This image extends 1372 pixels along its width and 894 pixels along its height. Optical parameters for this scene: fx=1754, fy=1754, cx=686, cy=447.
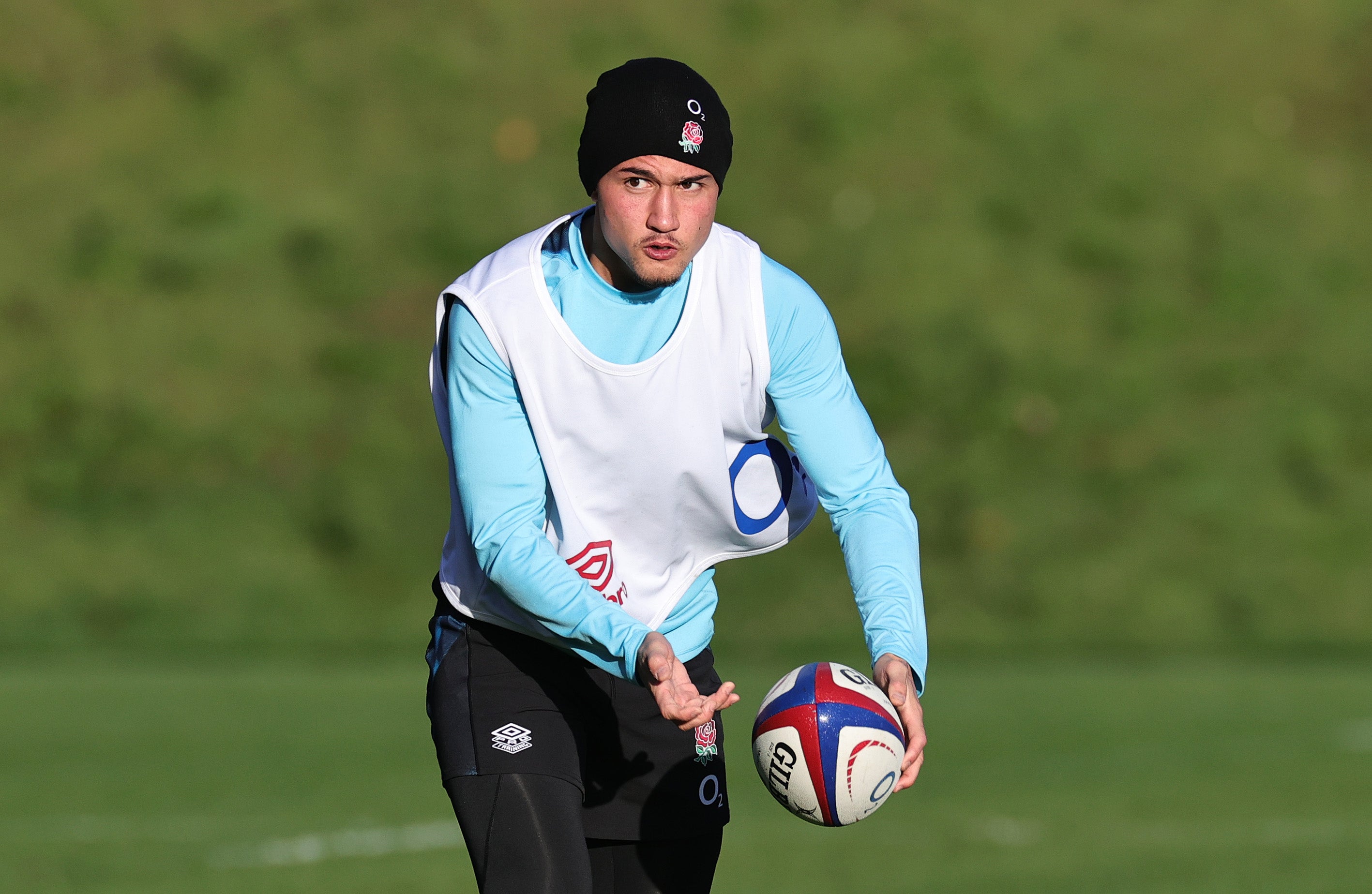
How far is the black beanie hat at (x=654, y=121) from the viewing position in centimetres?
400

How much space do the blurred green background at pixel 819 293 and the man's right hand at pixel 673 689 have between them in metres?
8.61

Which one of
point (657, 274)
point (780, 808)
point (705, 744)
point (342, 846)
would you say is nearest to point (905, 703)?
point (705, 744)

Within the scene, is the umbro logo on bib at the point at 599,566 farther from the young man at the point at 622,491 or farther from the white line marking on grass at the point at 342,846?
the white line marking on grass at the point at 342,846

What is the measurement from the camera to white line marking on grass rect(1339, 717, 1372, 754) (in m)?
10.7

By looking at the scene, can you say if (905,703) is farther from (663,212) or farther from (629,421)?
(663,212)

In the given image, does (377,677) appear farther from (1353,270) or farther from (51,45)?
(1353,270)

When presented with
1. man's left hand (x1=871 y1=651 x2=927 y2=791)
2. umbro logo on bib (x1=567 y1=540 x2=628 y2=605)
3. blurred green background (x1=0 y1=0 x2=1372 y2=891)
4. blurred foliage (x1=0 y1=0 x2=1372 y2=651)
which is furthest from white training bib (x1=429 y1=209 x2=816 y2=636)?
blurred foliage (x1=0 y1=0 x2=1372 y2=651)

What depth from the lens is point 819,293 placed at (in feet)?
51.1

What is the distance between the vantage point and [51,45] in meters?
15.9

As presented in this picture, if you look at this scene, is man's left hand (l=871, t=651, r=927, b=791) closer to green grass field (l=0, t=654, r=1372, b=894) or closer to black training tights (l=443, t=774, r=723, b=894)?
black training tights (l=443, t=774, r=723, b=894)

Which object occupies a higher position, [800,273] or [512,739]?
[800,273]

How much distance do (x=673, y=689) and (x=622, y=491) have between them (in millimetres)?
790

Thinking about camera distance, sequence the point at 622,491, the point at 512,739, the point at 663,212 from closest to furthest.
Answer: the point at 663,212
the point at 512,739
the point at 622,491

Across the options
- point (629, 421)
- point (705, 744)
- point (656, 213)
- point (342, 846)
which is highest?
point (656, 213)
